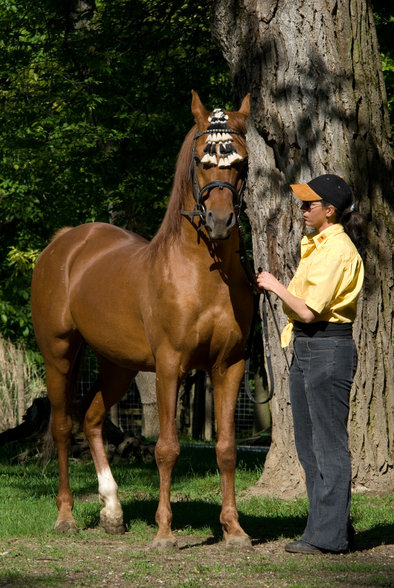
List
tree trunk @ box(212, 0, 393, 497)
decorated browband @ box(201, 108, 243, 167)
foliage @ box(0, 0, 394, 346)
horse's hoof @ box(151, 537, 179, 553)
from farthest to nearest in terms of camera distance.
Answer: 1. foliage @ box(0, 0, 394, 346)
2. tree trunk @ box(212, 0, 393, 497)
3. horse's hoof @ box(151, 537, 179, 553)
4. decorated browband @ box(201, 108, 243, 167)

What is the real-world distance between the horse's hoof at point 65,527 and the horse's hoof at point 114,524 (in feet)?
0.71

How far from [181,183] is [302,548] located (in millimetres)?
2305

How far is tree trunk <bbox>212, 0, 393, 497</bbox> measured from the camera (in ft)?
22.2

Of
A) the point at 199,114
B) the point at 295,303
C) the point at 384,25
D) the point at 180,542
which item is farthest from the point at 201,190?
the point at 384,25

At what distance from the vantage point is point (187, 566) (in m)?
4.69

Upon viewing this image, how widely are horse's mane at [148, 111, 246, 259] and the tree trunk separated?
182 centimetres

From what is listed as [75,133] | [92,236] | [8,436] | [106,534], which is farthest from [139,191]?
[106,534]

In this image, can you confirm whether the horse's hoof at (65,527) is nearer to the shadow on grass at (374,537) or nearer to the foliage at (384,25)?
the shadow on grass at (374,537)

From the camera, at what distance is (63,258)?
6.66m

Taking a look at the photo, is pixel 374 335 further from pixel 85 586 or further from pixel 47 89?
pixel 47 89

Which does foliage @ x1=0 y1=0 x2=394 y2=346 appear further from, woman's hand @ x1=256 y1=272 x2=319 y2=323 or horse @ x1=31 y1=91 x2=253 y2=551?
woman's hand @ x1=256 y1=272 x2=319 y2=323

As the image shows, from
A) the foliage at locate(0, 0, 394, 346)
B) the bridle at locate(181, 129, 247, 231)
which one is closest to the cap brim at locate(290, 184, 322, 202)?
the bridle at locate(181, 129, 247, 231)

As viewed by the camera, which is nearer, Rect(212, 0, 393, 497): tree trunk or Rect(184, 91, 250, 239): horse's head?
Rect(184, 91, 250, 239): horse's head

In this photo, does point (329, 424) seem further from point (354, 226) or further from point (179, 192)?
point (179, 192)
